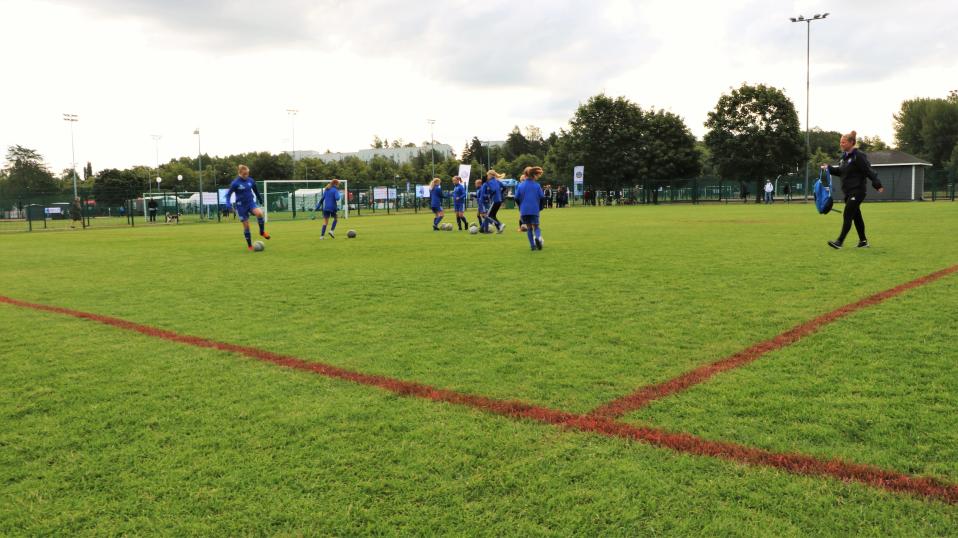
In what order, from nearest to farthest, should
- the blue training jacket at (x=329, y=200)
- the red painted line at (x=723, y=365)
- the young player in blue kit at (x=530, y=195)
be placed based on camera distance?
the red painted line at (x=723, y=365) < the young player in blue kit at (x=530, y=195) < the blue training jacket at (x=329, y=200)

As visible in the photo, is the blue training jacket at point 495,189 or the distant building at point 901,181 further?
the distant building at point 901,181

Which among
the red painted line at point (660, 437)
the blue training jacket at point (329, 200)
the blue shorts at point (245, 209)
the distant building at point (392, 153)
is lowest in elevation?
the red painted line at point (660, 437)

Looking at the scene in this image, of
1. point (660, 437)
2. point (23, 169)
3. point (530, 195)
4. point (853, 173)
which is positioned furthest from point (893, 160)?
point (23, 169)

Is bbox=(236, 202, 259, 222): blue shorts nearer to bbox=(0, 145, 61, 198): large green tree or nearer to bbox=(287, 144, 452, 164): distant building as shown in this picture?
bbox=(0, 145, 61, 198): large green tree

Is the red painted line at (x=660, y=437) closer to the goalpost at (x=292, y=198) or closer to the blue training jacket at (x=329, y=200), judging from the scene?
the blue training jacket at (x=329, y=200)

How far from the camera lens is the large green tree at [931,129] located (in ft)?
259

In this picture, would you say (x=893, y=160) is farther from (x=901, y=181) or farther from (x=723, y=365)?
(x=723, y=365)

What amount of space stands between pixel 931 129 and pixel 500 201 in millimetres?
83373

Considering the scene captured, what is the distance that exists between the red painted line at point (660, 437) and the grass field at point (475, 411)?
75 millimetres

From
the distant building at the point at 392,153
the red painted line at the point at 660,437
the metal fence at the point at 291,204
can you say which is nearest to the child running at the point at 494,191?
the metal fence at the point at 291,204

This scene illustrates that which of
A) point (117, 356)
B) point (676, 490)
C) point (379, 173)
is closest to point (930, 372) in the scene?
point (676, 490)

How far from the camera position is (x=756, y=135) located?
194 feet

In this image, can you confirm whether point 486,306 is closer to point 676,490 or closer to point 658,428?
point 658,428

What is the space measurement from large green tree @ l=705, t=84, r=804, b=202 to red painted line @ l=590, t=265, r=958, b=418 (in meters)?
56.1
